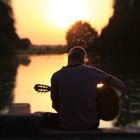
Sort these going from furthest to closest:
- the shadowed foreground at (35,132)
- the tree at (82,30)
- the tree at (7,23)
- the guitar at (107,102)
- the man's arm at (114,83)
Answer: the tree at (82,30) → the tree at (7,23) → the guitar at (107,102) → the man's arm at (114,83) → the shadowed foreground at (35,132)

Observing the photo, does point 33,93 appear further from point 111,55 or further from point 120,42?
point 111,55

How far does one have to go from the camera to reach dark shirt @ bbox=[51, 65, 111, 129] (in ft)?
25.9

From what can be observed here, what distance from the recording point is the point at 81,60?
8016 mm

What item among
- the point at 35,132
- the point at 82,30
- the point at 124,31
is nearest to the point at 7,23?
the point at 82,30

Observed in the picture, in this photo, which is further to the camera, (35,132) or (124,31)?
(124,31)

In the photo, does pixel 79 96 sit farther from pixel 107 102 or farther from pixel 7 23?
pixel 7 23

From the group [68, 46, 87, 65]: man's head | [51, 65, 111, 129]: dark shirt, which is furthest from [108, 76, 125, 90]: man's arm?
[68, 46, 87, 65]: man's head

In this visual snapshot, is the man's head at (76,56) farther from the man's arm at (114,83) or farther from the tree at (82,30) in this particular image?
the tree at (82,30)

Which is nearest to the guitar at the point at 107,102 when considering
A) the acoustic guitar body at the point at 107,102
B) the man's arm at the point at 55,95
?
the acoustic guitar body at the point at 107,102

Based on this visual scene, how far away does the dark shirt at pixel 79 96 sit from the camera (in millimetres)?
7883

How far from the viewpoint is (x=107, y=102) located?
7.98 m

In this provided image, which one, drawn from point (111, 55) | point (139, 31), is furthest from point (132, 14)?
point (111, 55)

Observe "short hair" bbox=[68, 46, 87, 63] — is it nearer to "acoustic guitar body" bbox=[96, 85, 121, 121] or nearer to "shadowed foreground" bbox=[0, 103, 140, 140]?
"acoustic guitar body" bbox=[96, 85, 121, 121]

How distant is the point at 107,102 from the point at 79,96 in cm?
33
